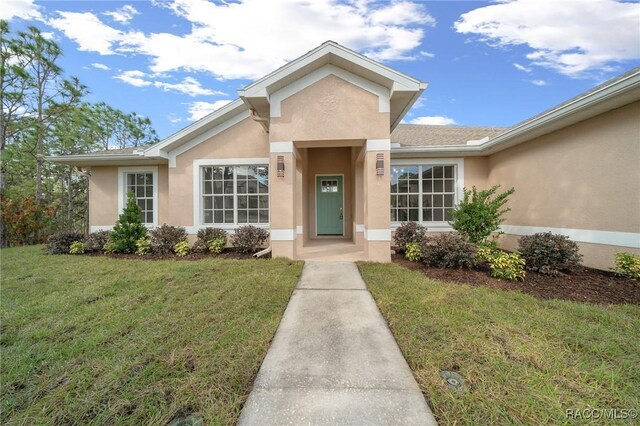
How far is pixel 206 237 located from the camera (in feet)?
25.3

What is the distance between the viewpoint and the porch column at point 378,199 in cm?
614

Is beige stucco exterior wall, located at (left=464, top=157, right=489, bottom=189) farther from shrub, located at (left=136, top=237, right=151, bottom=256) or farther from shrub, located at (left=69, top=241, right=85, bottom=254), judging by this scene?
shrub, located at (left=69, top=241, right=85, bottom=254)

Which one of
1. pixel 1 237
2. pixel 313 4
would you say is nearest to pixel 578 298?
pixel 313 4

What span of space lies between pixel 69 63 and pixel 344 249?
1873 cm

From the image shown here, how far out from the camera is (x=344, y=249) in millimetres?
7840

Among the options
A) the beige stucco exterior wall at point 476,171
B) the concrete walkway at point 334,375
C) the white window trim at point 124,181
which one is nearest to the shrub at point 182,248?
the white window trim at point 124,181

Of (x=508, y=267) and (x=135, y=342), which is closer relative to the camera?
(x=135, y=342)

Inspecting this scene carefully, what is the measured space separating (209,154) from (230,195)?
1458 mm

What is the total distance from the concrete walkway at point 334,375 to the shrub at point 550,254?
390cm

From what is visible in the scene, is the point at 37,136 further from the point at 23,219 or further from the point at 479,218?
the point at 479,218

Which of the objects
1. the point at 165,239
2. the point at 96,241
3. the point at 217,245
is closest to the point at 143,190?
the point at 96,241

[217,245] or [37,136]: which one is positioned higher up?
[37,136]

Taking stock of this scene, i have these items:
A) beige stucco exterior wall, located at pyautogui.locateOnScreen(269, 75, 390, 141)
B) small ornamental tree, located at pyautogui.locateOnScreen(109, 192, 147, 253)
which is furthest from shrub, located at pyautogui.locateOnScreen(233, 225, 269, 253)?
small ornamental tree, located at pyautogui.locateOnScreen(109, 192, 147, 253)

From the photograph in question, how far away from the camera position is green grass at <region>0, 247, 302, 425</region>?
78.9 inches
